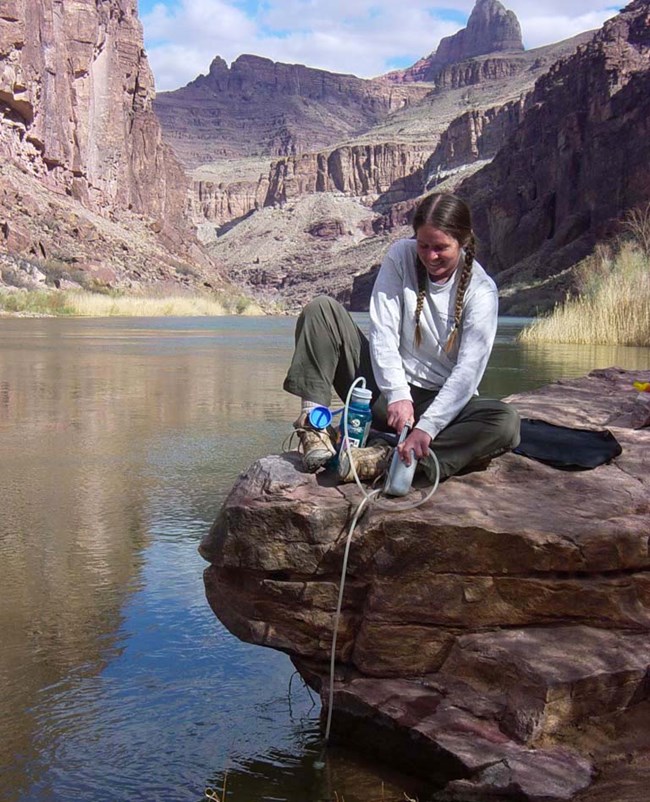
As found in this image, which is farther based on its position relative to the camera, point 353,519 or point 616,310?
point 616,310

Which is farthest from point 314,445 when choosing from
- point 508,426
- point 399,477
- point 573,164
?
point 573,164

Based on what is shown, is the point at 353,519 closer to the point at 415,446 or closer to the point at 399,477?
the point at 399,477

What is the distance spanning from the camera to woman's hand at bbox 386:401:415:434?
3.14 meters

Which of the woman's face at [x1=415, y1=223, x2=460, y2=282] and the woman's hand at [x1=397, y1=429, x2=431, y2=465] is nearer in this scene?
the woman's hand at [x1=397, y1=429, x2=431, y2=465]

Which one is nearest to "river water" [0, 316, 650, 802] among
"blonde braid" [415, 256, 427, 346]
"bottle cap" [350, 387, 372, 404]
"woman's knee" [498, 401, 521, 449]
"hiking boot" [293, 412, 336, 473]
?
"hiking boot" [293, 412, 336, 473]

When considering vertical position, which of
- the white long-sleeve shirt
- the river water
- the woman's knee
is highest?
the white long-sleeve shirt

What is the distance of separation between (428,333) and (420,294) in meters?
0.13

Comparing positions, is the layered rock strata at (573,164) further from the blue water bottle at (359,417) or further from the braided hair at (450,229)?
the blue water bottle at (359,417)

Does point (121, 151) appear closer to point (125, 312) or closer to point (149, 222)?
point (149, 222)

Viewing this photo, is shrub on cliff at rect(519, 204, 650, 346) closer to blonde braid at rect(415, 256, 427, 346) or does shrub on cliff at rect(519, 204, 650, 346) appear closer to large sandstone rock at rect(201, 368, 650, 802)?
blonde braid at rect(415, 256, 427, 346)

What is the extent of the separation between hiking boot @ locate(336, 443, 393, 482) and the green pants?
17 cm

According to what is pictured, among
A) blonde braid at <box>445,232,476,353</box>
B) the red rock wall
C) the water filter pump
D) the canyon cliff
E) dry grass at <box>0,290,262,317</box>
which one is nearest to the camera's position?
the water filter pump

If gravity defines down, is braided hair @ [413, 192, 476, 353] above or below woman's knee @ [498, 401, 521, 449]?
above

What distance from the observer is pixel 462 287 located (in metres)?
3.26
